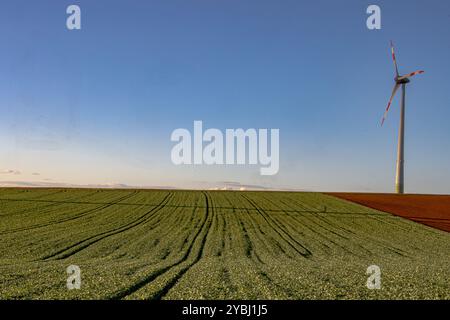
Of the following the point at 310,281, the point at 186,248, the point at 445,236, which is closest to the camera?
the point at 310,281

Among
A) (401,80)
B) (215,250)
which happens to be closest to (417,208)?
(401,80)

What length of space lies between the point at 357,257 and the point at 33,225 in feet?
107

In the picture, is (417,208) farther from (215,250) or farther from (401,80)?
(215,250)

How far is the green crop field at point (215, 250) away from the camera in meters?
13.6

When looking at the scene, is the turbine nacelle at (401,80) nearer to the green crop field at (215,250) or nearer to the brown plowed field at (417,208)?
the brown plowed field at (417,208)

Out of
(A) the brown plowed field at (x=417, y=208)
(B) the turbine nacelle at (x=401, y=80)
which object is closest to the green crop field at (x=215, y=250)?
(A) the brown plowed field at (x=417, y=208)

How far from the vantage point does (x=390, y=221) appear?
48.6 meters

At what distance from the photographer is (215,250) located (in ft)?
95.2

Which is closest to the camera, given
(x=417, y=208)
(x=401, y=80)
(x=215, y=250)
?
(x=215, y=250)

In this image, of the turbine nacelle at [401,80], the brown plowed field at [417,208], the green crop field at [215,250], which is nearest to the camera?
the green crop field at [215,250]

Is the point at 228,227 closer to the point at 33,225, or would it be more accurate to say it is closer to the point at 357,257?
the point at 357,257

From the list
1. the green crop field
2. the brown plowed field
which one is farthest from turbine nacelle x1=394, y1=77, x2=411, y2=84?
the green crop field

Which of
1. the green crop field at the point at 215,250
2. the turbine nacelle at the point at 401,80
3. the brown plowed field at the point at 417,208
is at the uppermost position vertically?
the turbine nacelle at the point at 401,80
